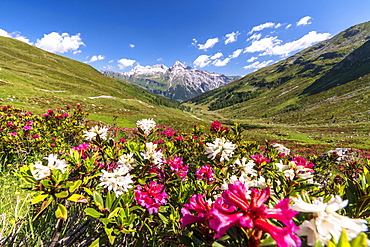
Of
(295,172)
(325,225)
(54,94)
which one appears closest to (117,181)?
(325,225)

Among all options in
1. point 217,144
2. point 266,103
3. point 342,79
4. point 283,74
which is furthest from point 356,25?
point 217,144

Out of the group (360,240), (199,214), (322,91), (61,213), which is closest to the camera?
(360,240)

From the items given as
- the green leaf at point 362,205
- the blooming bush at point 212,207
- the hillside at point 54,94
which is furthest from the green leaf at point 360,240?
the hillside at point 54,94

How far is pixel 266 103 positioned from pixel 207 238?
16187 centimetres

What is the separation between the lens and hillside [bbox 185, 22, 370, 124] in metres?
82.1

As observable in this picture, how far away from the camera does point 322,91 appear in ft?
382

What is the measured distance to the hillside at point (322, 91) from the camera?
269 ft

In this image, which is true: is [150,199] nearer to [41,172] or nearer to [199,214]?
[199,214]

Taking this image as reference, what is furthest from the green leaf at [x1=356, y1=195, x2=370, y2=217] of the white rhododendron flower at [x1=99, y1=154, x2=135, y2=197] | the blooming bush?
the white rhododendron flower at [x1=99, y1=154, x2=135, y2=197]

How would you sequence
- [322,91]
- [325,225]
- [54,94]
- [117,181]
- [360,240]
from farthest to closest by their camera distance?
[322,91] → [54,94] → [117,181] → [325,225] → [360,240]

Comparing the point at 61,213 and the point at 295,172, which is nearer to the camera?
the point at 61,213

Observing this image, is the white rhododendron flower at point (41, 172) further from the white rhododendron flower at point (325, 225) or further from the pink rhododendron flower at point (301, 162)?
the pink rhododendron flower at point (301, 162)

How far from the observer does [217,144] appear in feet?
7.73

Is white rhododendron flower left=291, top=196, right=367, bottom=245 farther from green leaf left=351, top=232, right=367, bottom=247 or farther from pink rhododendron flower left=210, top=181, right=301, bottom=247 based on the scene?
green leaf left=351, top=232, right=367, bottom=247
